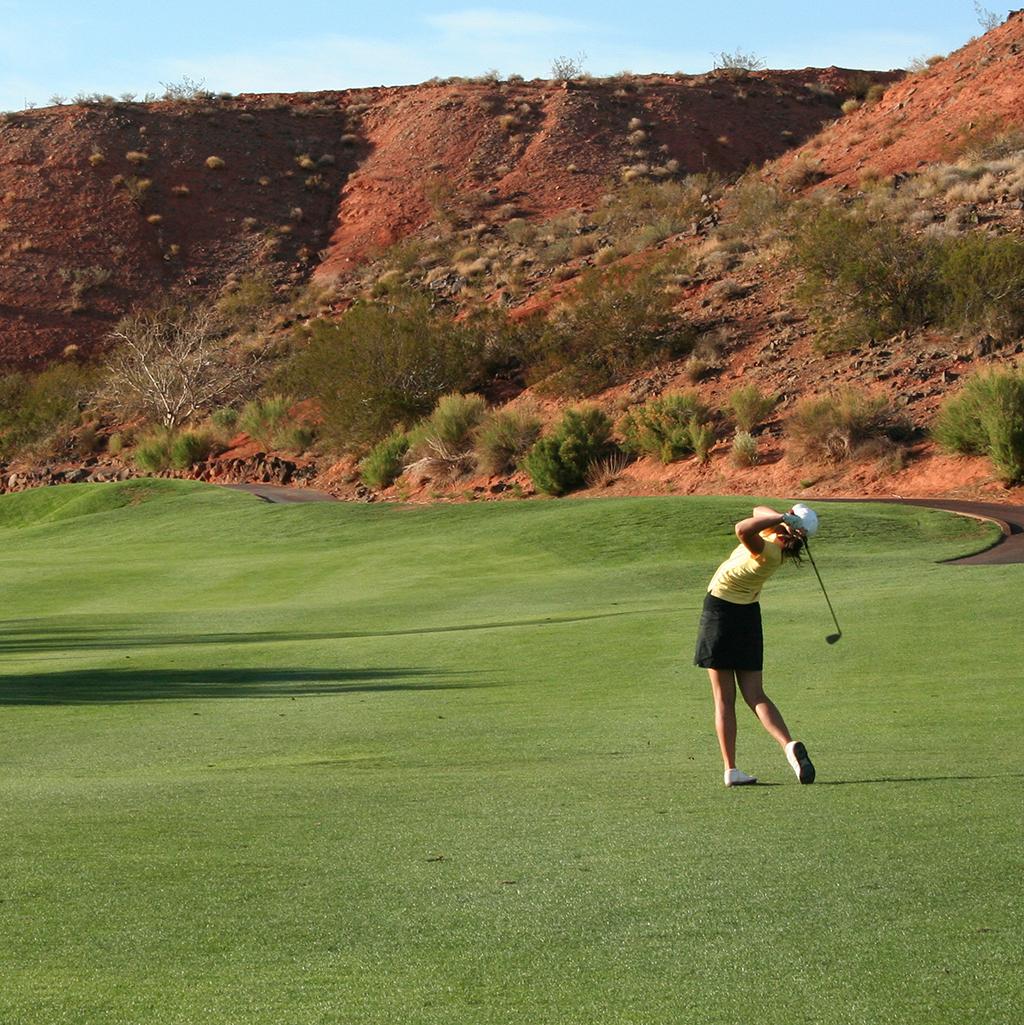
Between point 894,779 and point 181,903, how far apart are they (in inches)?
178

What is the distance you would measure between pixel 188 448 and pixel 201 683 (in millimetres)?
47725

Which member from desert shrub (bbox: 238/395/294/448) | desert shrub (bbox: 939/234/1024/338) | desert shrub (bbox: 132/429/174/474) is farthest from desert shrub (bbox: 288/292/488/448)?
desert shrub (bbox: 939/234/1024/338)

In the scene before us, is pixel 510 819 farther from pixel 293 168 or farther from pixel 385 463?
pixel 293 168

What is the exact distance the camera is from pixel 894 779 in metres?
8.77

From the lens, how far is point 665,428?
153ft

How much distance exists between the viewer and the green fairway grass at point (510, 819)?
16.3 feet

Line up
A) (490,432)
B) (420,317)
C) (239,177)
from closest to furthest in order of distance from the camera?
(490,432) → (420,317) → (239,177)

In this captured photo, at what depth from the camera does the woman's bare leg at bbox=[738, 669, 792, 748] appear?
8.86 m

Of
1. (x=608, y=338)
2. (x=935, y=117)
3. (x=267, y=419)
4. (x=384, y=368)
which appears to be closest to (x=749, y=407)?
(x=608, y=338)

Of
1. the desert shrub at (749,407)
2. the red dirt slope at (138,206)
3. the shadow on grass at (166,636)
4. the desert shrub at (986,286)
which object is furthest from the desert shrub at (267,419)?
the shadow on grass at (166,636)

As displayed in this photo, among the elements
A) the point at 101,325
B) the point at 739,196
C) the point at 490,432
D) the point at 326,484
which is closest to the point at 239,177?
the point at 101,325

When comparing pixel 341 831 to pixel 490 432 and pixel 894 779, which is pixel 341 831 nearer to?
pixel 894 779

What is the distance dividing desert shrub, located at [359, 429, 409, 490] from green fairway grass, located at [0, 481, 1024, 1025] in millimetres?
30321

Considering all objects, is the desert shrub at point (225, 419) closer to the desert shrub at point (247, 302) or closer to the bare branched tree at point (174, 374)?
the bare branched tree at point (174, 374)
